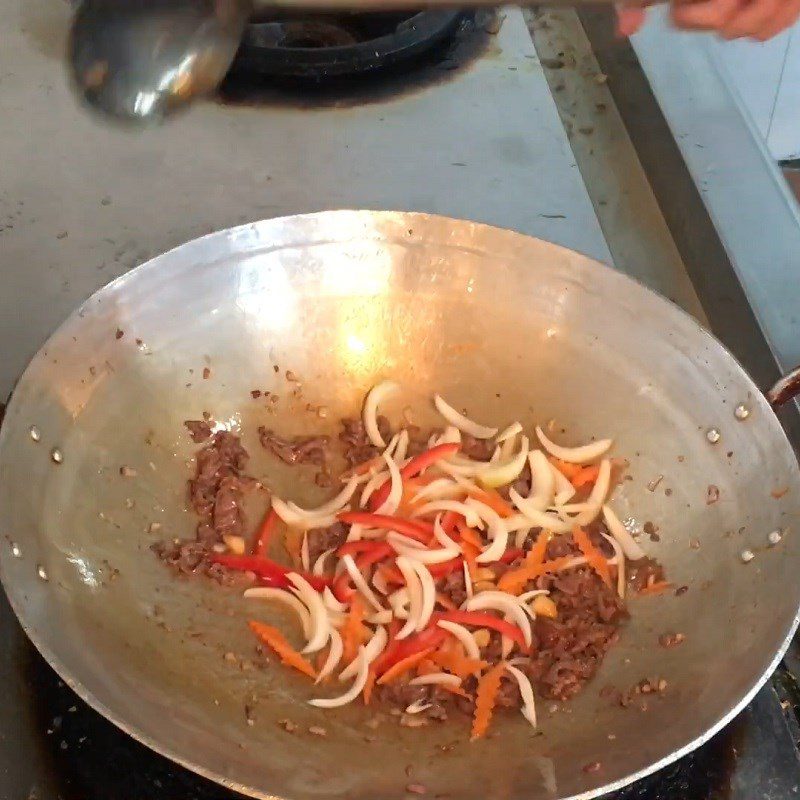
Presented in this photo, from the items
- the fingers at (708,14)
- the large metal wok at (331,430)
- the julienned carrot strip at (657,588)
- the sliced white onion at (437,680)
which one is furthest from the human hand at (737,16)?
the sliced white onion at (437,680)

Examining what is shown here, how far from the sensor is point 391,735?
0.63m

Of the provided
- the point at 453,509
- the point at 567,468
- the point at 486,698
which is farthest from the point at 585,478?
the point at 486,698

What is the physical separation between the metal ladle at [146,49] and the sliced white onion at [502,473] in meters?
0.39

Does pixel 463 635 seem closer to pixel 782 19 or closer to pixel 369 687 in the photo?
pixel 369 687

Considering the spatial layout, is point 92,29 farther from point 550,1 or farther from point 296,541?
point 296,541

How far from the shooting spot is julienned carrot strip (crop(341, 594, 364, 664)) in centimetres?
68

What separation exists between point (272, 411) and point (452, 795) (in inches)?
15.2

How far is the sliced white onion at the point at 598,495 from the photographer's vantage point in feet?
2.51

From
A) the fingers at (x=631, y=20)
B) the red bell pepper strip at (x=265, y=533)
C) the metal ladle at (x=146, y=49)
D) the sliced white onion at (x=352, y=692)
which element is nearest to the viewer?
the metal ladle at (x=146, y=49)

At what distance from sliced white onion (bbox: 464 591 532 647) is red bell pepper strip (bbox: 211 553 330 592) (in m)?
0.12

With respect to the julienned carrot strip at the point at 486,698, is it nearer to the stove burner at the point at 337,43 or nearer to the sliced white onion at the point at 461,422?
the sliced white onion at the point at 461,422

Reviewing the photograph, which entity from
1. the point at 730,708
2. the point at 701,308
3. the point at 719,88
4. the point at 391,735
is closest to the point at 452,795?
the point at 391,735

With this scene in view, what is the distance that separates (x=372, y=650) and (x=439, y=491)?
0.51 ft

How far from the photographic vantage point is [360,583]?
0.72 meters
